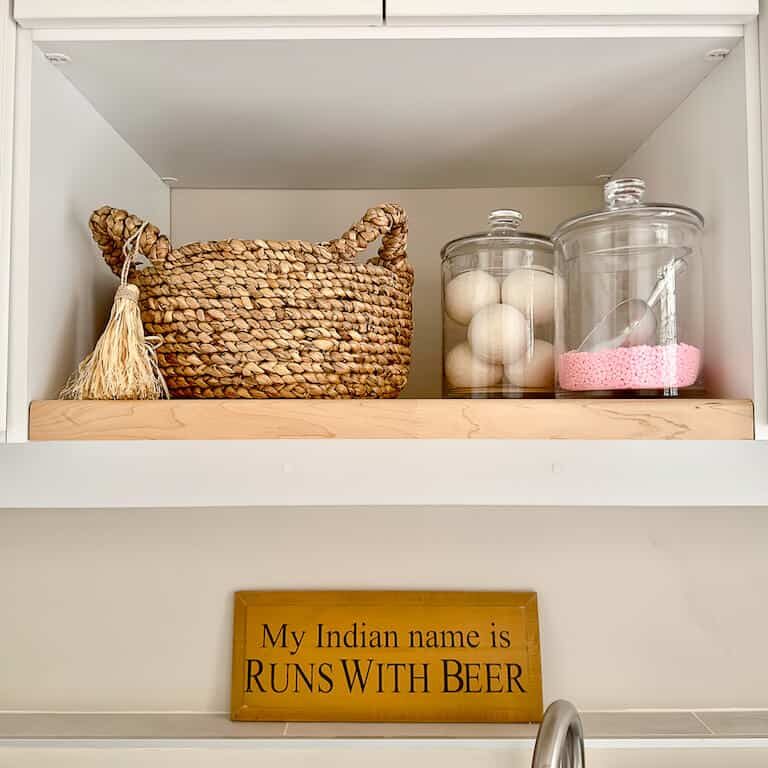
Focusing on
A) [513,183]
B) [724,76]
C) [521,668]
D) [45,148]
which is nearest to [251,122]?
[45,148]

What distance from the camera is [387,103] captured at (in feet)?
2.91

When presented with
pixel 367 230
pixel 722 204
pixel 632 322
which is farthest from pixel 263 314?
pixel 722 204

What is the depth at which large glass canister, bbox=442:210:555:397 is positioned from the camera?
875 mm

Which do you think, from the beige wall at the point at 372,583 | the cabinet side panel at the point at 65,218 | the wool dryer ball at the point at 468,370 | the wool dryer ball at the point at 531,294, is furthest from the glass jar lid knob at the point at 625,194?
the cabinet side panel at the point at 65,218

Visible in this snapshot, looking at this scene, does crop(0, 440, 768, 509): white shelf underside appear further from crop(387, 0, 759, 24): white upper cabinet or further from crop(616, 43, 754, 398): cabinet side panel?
crop(387, 0, 759, 24): white upper cabinet

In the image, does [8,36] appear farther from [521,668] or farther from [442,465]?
[521,668]

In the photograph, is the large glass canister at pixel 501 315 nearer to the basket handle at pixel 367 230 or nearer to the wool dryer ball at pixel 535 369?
the wool dryer ball at pixel 535 369

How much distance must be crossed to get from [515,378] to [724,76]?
372 millimetres

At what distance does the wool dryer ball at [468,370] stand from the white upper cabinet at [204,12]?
353 mm

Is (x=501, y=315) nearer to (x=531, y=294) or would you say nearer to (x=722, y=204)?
(x=531, y=294)

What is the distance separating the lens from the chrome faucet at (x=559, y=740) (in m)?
0.82

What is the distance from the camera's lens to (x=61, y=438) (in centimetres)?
77

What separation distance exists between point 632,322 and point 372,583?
0.52 meters

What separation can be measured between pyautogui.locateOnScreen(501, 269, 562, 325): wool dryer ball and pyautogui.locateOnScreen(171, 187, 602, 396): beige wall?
267 mm
